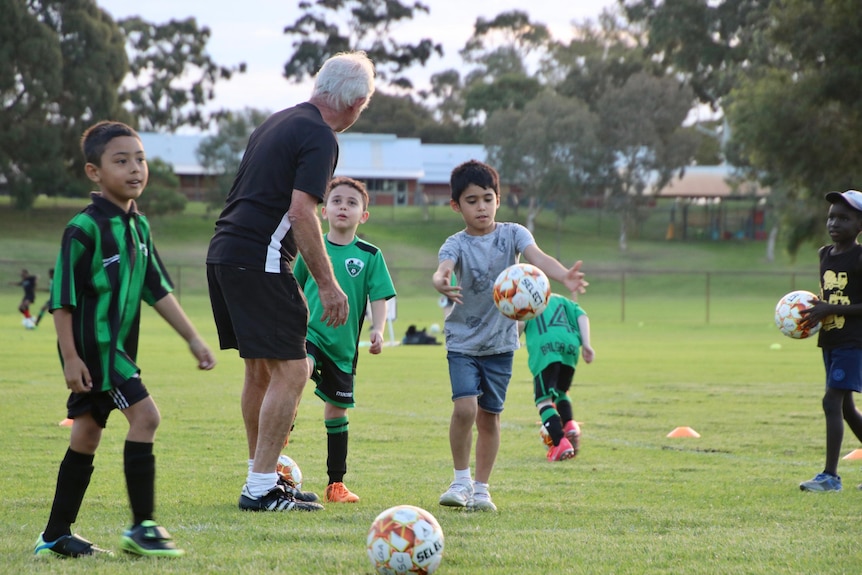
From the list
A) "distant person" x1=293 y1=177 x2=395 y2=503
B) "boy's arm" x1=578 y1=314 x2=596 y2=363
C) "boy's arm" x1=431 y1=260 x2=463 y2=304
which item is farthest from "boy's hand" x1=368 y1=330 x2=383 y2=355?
"boy's arm" x1=578 y1=314 x2=596 y2=363

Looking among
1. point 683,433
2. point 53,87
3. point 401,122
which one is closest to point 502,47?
point 401,122

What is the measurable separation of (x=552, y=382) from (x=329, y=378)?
8.89 feet

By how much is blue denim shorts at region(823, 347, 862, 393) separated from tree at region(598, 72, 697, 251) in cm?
5530

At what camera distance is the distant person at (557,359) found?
831 centimetres

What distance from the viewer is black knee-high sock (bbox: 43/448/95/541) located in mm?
4438

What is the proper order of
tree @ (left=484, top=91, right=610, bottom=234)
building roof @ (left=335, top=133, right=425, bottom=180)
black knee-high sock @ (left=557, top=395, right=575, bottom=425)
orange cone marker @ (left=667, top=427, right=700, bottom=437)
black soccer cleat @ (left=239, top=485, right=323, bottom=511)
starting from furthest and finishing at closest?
building roof @ (left=335, top=133, right=425, bottom=180) → tree @ (left=484, top=91, right=610, bottom=234) → orange cone marker @ (left=667, top=427, right=700, bottom=437) → black knee-high sock @ (left=557, top=395, right=575, bottom=425) → black soccer cleat @ (left=239, top=485, right=323, bottom=511)

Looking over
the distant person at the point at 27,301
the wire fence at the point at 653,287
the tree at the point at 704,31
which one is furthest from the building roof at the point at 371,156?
the distant person at the point at 27,301

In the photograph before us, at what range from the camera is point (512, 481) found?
22.6 feet

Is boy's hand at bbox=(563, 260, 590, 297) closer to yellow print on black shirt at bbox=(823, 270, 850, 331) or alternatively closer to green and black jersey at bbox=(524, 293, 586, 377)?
yellow print on black shirt at bbox=(823, 270, 850, 331)

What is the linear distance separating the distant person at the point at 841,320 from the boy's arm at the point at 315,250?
3.17 metres

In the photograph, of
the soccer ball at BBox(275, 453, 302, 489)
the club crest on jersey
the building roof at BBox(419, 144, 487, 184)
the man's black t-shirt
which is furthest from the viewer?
the building roof at BBox(419, 144, 487, 184)

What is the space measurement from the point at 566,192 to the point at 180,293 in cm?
2598

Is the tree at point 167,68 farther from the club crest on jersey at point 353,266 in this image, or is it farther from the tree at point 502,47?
the club crest on jersey at point 353,266

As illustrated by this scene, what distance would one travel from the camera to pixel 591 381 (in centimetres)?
1502
